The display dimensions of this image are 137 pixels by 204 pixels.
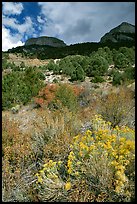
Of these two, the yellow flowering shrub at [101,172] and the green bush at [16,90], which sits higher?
the green bush at [16,90]

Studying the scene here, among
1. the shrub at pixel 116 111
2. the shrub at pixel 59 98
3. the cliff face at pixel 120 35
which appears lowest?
the shrub at pixel 116 111

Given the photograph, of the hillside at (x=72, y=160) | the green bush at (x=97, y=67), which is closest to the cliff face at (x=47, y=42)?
the green bush at (x=97, y=67)

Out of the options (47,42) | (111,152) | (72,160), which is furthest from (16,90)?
(47,42)

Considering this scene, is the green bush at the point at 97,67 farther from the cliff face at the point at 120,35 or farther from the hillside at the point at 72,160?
the cliff face at the point at 120,35

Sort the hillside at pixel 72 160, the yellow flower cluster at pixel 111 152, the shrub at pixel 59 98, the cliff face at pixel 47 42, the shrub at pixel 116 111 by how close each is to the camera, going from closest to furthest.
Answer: the yellow flower cluster at pixel 111 152 < the hillside at pixel 72 160 < the shrub at pixel 116 111 < the shrub at pixel 59 98 < the cliff face at pixel 47 42

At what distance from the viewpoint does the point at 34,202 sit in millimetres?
4418

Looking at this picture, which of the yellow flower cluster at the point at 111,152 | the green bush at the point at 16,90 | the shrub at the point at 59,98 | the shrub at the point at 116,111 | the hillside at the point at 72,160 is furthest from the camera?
the green bush at the point at 16,90

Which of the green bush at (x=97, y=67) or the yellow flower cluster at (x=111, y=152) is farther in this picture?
the green bush at (x=97, y=67)

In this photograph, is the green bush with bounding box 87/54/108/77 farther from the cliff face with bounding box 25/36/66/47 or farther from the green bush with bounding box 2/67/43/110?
the cliff face with bounding box 25/36/66/47

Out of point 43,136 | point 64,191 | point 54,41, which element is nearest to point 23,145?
point 43,136

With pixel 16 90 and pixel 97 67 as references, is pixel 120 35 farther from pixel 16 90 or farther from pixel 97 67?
pixel 16 90

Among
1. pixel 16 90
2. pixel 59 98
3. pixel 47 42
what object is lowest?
pixel 59 98

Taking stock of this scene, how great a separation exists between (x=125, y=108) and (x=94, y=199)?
5040 mm

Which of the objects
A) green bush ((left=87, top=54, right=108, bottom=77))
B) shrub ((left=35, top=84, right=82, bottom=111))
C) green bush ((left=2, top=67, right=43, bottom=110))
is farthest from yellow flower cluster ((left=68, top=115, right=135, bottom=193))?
green bush ((left=87, top=54, right=108, bottom=77))
